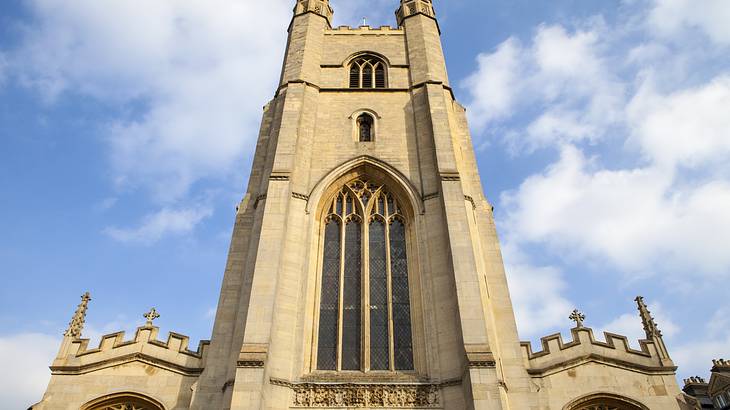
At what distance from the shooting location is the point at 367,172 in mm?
15000

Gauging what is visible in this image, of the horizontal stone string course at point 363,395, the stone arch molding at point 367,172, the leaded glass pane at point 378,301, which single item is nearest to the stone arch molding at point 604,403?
the horizontal stone string course at point 363,395

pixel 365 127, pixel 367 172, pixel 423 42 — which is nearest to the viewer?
pixel 367 172

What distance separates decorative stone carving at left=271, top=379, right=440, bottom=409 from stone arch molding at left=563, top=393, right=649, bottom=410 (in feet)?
9.53

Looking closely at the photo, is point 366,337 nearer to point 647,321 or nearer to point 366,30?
point 647,321

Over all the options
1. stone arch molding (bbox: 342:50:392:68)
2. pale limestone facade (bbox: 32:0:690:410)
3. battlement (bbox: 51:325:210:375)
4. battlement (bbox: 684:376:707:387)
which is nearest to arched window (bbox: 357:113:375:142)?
pale limestone facade (bbox: 32:0:690:410)

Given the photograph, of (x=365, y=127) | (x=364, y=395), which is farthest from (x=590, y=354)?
(x=365, y=127)

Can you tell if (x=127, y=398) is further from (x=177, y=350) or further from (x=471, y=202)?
(x=471, y=202)

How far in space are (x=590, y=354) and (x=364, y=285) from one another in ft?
16.3

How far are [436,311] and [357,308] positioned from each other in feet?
6.08

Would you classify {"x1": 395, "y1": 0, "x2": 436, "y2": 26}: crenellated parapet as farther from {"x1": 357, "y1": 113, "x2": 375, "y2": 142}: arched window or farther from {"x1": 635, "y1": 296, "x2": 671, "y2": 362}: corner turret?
{"x1": 635, "y1": 296, "x2": 671, "y2": 362}: corner turret

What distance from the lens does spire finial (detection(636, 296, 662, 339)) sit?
12.1 metres

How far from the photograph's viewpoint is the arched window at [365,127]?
634 inches

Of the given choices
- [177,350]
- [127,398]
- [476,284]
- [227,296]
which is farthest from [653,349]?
[127,398]

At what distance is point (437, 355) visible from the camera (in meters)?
11.1
